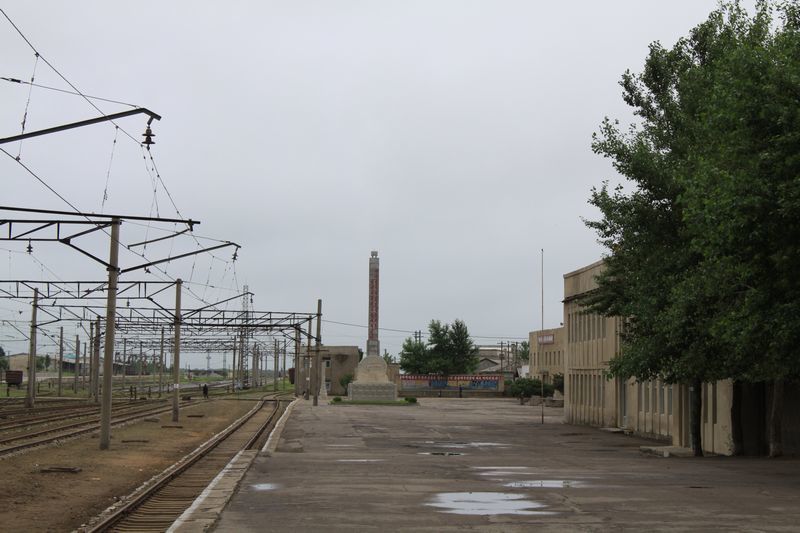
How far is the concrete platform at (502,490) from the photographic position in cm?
1437

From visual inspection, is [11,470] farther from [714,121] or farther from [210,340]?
[210,340]

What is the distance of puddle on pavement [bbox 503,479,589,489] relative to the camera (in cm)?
1941

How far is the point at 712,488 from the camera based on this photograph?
1952cm

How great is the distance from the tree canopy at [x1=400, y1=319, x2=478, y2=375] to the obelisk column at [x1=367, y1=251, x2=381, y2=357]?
32250 mm

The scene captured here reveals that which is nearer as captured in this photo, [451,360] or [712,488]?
[712,488]

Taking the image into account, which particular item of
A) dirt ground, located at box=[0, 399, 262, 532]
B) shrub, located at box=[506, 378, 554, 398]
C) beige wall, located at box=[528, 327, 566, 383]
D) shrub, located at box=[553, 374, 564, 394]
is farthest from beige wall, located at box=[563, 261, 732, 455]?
beige wall, located at box=[528, 327, 566, 383]

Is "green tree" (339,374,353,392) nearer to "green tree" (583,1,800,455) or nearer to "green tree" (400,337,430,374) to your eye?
"green tree" (400,337,430,374)

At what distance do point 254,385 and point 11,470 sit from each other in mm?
142585

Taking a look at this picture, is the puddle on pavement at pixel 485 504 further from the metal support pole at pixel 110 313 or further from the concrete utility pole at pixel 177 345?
the concrete utility pole at pixel 177 345

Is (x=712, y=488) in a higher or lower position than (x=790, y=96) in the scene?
lower

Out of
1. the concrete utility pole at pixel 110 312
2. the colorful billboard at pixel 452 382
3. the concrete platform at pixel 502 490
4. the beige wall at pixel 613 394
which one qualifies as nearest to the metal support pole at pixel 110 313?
the concrete utility pole at pixel 110 312

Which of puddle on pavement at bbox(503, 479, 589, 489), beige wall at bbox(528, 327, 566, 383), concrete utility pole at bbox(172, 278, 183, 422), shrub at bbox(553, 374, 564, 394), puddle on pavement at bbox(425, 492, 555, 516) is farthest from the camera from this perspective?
beige wall at bbox(528, 327, 566, 383)

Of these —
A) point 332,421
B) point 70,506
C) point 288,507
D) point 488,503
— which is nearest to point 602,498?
point 488,503

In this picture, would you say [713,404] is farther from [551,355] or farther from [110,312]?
[551,355]
